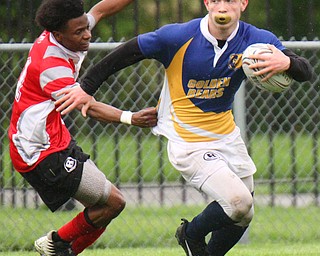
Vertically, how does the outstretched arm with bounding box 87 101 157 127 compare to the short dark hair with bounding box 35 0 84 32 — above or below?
below

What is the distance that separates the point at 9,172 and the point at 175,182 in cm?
144

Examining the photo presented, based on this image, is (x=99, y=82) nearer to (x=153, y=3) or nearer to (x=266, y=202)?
(x=266, y=202)

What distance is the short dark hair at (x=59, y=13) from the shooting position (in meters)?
6.12

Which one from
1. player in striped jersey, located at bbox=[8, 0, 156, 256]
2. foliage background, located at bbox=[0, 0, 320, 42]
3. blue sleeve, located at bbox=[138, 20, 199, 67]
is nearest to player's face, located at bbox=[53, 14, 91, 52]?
player in striped jersey, located at bbox=[8, 0, 156, 256]

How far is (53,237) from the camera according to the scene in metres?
6.56

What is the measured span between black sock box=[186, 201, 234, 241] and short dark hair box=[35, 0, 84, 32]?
1442 millimetres

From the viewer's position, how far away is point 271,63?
17.8 ft

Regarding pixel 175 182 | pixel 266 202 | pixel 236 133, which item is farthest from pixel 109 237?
pixel 236 133

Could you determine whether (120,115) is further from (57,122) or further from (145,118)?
(57,122)

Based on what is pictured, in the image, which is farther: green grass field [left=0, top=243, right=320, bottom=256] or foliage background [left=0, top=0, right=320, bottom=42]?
foliage background [left=0, top=0, right=320, bottom=42]

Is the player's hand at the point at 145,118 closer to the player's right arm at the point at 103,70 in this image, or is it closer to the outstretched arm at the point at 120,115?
the outstretched arm at the point at 120,115

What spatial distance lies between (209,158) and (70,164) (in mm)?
914

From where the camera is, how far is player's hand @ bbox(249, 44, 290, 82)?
17.8ft

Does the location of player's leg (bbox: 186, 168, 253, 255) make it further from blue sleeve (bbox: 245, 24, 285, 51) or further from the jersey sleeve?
the jersey sleeve
